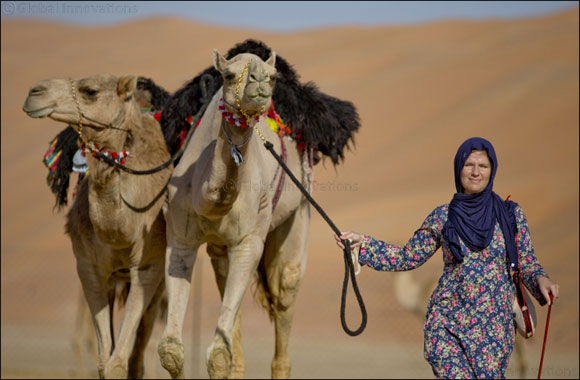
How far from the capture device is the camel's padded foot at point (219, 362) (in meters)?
6.34

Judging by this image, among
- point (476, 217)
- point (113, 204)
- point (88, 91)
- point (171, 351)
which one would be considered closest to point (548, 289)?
point (476, 217)

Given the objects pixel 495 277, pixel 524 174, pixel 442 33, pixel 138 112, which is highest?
pixel 442 33

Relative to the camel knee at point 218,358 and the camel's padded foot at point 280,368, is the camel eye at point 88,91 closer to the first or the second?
Answer: the camel knee at point 218,358

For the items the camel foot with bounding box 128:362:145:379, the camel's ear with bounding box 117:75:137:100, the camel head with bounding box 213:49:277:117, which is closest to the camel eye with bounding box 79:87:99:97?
the camel's ear with bounding box 117:75:137:100

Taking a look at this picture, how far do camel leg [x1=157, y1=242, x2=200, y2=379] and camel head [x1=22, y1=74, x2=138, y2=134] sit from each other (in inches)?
39.7

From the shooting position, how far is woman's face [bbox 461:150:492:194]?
5078 millimetres

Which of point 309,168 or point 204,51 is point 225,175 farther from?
point 204,51

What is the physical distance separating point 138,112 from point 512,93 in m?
27.4

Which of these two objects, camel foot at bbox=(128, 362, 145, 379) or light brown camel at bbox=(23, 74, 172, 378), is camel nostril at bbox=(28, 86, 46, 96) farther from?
camel foot at bbox=(128, 362, 145, 379)

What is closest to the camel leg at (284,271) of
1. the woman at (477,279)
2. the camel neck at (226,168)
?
the camel neck at (226,168)

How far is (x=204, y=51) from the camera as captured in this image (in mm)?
45156

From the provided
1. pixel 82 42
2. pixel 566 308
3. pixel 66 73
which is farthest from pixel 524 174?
pixel 82 42

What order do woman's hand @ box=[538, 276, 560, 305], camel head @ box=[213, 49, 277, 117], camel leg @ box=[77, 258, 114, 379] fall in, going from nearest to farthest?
1. woman's hand @ box=[538, 276, 560, 305]
2. camel head @ box=[213, 49, 277, 117]
3. camel leg @ box=[77, 258, 114, 379]

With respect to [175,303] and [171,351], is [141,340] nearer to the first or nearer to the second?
[175,303]
